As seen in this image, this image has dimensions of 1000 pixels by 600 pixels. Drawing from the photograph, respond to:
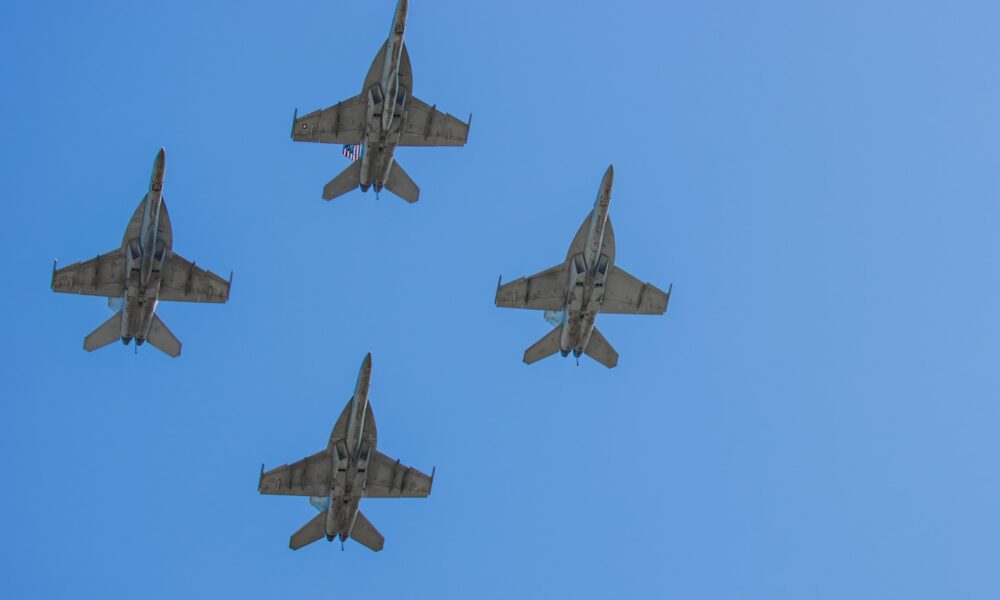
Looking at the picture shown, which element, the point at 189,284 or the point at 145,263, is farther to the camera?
the point at 189,284

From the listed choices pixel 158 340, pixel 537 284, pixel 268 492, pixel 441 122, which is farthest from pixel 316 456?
pixel 441 122

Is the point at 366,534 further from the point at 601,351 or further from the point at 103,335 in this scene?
the point at 103,335

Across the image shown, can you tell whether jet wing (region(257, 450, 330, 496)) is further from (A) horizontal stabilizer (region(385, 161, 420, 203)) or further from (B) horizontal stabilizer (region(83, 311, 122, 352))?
(A) horizontal stabilizer (region(385, 161, 420, 203))

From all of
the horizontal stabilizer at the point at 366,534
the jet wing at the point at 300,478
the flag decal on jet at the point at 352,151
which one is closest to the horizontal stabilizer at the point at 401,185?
the flag decal on jet at the point at 352,151

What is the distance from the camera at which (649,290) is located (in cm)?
5741

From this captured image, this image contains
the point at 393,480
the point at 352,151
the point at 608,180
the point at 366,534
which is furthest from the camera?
the point at 352,151

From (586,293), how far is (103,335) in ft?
67.0

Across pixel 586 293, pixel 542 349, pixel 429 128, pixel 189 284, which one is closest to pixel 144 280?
pixel 189 284

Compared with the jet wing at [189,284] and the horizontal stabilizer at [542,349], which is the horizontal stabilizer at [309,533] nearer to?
the jet wing at [189,284]

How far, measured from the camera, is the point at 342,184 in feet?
194

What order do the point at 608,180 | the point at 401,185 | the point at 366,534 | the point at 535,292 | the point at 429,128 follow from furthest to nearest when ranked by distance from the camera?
the point at 401,185 < the point at 429,128 < the point at 366,534 < the point at 535,292 < the point at 608,180

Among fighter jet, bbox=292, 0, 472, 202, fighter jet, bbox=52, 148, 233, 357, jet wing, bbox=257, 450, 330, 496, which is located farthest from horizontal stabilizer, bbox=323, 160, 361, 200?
jet wing, bbox=257, 450, 330, 496

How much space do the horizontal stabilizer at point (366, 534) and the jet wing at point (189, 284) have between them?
37.3 ft

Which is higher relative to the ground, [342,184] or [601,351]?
[342,184]
